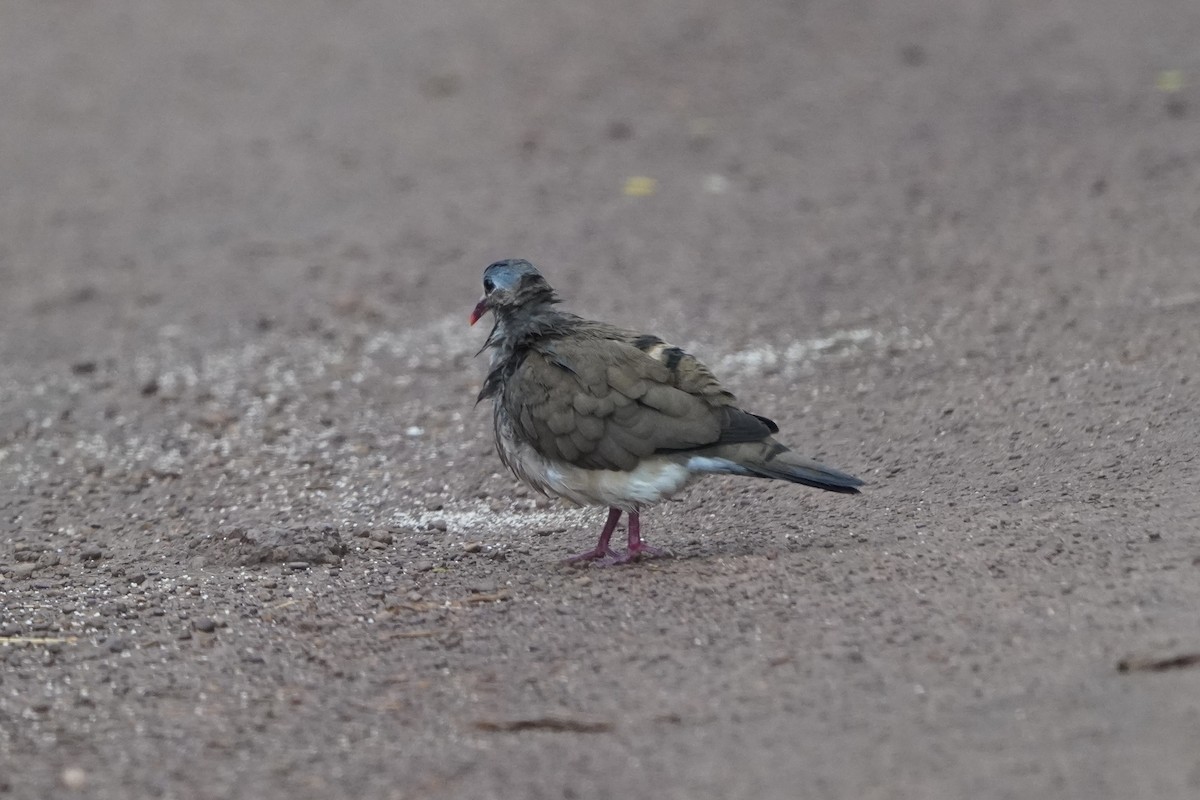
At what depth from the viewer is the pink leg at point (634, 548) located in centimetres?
545

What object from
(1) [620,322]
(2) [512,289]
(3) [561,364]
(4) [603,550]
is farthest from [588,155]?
(4) [603,550]

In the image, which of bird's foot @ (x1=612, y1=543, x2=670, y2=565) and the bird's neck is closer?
bird's foot @ (x1=612, y1=543, x2=670, y2=565)

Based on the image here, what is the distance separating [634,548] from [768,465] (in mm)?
623

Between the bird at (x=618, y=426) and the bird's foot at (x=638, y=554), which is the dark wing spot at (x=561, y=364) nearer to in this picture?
the bird at (x=618, y=426)

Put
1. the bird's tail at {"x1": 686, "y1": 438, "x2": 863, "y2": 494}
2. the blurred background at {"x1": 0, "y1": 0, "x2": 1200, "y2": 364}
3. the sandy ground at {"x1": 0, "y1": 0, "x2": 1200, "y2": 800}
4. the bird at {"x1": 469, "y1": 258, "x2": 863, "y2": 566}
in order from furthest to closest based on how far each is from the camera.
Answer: the blurred background at {"x1": 0, "y1": 0, "x2": 1200, "y2": 364}, the bird at {"x1": 469, "y1": 258, "x2": 863, "y2": 566}, the bird's tail at {"x1": 686, "y1": 438, "x2": 863, "y2": 494}, the sandy ground at {"x1": 0, "y1": 0, "x2": 1200, "y2": 800}

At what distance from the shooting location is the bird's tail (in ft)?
16.7

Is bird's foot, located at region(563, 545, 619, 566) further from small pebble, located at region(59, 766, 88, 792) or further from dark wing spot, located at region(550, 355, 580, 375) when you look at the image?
small pebble, located at region(59, 766, 88, 792)

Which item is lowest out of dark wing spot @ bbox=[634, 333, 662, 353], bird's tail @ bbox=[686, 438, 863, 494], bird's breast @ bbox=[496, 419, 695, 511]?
bird's breast @ bbox=[496, 419, 695, 511]

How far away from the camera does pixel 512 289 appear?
5.76 m

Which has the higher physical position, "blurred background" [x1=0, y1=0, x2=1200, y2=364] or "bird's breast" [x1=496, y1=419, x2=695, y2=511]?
"blurred background" [x1=0, y1=0, x2=1200, y2=364]

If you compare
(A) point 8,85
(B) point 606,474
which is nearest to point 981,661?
(B) point 606,474

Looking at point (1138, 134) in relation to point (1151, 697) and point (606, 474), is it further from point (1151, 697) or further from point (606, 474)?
point (1151, 697)

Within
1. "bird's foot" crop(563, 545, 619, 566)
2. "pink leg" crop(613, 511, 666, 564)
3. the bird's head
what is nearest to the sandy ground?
"pink leg" crop(613, 511, 666, 564)

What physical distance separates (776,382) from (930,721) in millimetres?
3893
